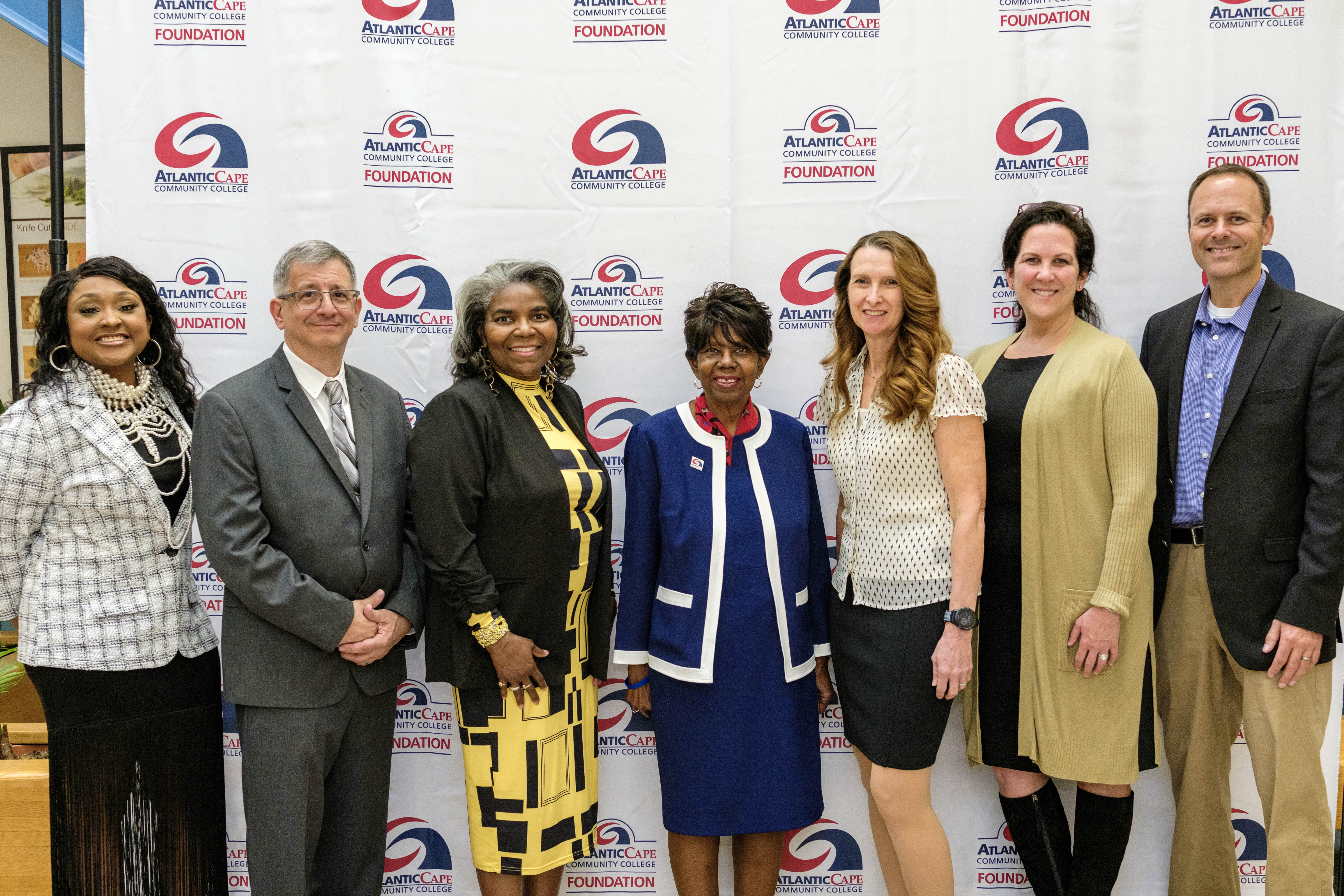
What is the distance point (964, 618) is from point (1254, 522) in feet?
2.95

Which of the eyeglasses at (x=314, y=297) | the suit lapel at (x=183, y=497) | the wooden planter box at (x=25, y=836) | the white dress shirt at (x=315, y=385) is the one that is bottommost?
the wooden planter box at (x=25, y=836)

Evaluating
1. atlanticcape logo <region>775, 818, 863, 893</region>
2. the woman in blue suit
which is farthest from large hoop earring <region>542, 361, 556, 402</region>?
atlanticcape logo <region>775, 818, 863, 893</region>

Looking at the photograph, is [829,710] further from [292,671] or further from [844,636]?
[292,671]

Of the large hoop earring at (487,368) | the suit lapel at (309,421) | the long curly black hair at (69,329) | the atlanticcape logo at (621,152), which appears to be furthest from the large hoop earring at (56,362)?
the atlanticcape logo at (621,152)

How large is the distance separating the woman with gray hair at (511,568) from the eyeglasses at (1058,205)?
1395 mm

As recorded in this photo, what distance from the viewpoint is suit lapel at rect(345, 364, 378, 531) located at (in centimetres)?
215

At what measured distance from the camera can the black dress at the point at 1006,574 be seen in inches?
91.3

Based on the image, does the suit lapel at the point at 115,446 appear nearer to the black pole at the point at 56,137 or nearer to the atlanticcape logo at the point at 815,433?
the black pole at the point at 56,137

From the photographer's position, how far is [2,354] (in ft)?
12.0

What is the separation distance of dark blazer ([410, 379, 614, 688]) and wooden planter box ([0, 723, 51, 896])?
1532 millimetres

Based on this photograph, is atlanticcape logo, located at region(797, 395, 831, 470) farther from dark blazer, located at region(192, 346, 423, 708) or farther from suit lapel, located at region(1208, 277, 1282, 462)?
dark blazer, located at region(192, 346, 423, 708)

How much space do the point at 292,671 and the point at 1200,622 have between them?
2565 mm

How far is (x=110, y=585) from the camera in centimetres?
209

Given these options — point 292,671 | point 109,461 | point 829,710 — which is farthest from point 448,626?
point 829,710
